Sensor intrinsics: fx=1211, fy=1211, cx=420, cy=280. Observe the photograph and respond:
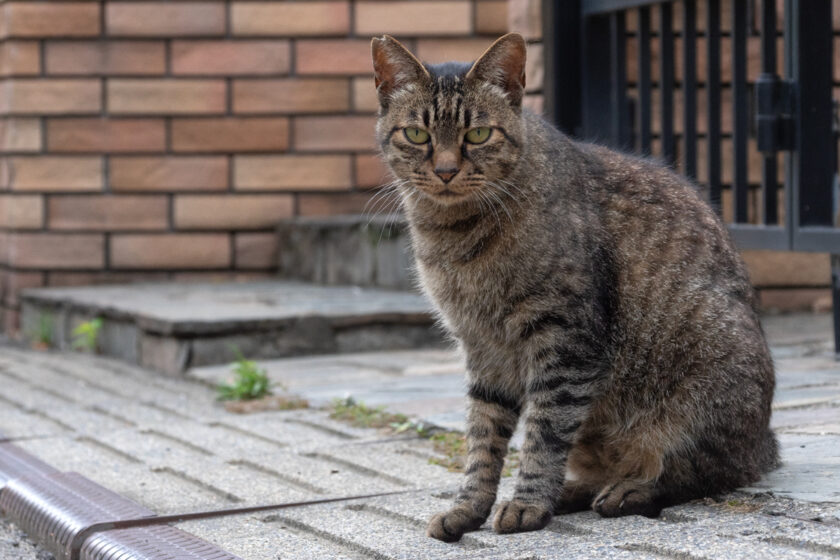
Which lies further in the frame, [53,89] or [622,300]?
[53,89]

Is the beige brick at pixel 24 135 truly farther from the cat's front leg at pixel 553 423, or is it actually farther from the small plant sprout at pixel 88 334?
the cat's front leg at pixel 553 423

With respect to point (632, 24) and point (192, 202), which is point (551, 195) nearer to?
point (632, 24)

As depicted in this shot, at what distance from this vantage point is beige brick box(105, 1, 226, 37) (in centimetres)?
767

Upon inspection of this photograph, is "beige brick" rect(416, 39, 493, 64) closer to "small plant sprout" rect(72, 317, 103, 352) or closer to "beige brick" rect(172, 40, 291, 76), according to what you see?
"beige brick" rect(172, 40, 291, 76)

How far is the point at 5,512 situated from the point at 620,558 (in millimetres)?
1918

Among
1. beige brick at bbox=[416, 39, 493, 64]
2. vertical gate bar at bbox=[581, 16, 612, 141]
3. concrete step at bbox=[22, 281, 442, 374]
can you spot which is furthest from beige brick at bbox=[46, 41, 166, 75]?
vertical gate bar at bbox=[581, 16, 612, 141]

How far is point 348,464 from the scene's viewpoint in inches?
142

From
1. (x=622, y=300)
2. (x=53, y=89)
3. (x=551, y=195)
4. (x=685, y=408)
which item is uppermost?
(x=53, y=89)

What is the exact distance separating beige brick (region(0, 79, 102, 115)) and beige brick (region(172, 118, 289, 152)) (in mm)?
560

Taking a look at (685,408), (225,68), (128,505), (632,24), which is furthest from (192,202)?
(685,408)

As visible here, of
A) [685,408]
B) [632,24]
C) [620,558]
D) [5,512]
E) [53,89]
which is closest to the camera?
[620,558]

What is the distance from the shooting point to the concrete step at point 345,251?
688 centimetres

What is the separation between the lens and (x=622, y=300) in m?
2.98

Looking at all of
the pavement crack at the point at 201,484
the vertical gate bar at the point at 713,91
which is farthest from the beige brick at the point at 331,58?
the pavement crack at the point at 201,484
